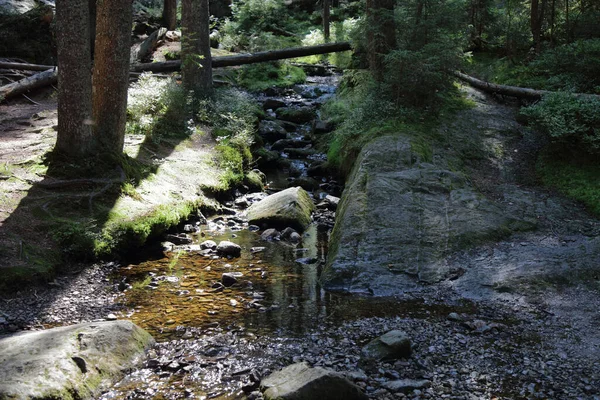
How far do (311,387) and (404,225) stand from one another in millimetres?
4891

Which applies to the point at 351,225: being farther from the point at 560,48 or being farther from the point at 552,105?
the point at 560,48

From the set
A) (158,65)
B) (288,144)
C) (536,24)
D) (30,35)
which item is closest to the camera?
(288,144)

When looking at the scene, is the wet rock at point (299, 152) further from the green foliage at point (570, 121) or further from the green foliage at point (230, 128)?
the green foliage at point (570, 121)

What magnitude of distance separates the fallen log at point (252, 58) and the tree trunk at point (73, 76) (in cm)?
1007

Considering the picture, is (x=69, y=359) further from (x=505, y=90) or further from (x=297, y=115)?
(x=297, y=115)

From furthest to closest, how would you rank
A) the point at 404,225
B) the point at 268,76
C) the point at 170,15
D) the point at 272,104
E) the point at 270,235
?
the point at 170,15, the point at 268,76, the point at 272,104, the point at 270,235, the point at 404,225

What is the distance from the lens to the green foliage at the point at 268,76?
81.4 feet

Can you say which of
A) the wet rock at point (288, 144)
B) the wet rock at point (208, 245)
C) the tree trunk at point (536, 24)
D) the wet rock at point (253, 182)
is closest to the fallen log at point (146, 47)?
the wet rock at point (288, 144)

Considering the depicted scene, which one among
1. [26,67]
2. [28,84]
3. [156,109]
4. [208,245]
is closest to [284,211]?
[208,245]

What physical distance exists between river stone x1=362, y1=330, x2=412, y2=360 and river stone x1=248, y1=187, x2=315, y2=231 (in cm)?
544

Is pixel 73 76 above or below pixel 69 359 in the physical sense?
above

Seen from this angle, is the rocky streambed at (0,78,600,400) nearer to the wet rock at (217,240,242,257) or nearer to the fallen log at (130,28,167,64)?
the wet rock at (217,240,242,257)

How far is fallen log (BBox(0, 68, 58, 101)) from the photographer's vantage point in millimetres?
15555

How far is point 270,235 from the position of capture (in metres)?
11.0
